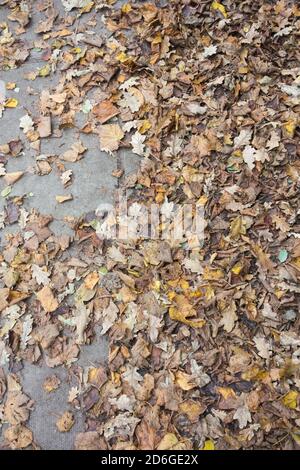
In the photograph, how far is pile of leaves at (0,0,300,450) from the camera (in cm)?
289

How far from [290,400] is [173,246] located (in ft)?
4.10

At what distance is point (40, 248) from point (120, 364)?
1.06 m

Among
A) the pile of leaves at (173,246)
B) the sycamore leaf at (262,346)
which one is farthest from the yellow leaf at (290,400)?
the sycamore leaf at (262,346)

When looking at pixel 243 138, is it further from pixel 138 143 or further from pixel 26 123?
pixel 26 123

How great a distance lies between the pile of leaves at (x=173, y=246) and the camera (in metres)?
2.89

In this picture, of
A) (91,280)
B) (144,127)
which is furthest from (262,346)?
(144,127)

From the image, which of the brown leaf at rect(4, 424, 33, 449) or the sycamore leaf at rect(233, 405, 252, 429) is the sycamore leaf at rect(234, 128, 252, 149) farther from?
the brown leaf at rect(4, 424, 33, 449)

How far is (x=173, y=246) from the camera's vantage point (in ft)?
11.0

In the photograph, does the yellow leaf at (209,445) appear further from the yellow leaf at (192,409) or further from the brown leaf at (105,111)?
the brown leaf at (105,111)

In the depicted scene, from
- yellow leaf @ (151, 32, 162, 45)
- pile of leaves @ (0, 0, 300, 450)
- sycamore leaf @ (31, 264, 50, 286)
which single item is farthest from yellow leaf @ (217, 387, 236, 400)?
yellow leaf @ (151, 32, 162, 45)

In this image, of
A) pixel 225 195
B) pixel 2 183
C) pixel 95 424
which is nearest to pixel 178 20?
pixel 225 195

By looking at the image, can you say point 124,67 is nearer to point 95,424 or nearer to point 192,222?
point 192,222

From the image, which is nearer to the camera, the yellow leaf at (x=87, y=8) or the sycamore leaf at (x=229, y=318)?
the sycamore leaf at (x=229, y=318)

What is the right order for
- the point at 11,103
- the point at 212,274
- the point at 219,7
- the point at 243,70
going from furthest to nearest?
the point at 219,7 < the point at 11,103 < the point at 243,70 < the point at 212,274
